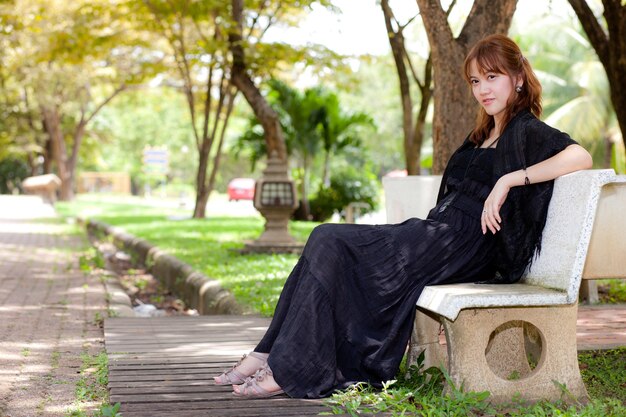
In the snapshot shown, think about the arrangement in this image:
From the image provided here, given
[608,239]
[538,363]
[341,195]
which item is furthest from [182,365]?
[341,195]

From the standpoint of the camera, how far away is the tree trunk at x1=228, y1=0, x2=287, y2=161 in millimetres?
14961

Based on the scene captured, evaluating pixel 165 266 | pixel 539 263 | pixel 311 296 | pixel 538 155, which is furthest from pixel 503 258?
pixel 165 266

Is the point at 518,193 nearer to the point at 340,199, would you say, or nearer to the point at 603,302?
the point at 603,302

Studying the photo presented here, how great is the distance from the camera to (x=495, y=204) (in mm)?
3869

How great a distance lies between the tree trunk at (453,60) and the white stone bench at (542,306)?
295 centimetres

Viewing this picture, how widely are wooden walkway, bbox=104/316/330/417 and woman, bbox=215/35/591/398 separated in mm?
150

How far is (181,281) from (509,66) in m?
6.25

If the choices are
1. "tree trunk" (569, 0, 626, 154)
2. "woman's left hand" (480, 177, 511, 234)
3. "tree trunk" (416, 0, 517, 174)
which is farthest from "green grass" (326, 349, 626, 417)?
"tree trunk" (569, 0, 626, 154)

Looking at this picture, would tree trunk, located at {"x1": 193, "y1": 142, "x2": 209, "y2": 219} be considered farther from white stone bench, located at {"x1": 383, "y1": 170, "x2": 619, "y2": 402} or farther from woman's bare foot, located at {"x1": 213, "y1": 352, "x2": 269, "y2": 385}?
white stone bench, located at {"x1": 383, "y1": 170, "x2": 619, "y2": 402}

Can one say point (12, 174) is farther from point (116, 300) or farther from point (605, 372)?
point (605, 372)

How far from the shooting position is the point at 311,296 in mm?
3836

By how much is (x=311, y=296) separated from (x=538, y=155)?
1.16 m

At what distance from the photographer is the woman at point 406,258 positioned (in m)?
3.84

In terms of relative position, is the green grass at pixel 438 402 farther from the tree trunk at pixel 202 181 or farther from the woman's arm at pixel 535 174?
the tree trunk at pixel 202 181
